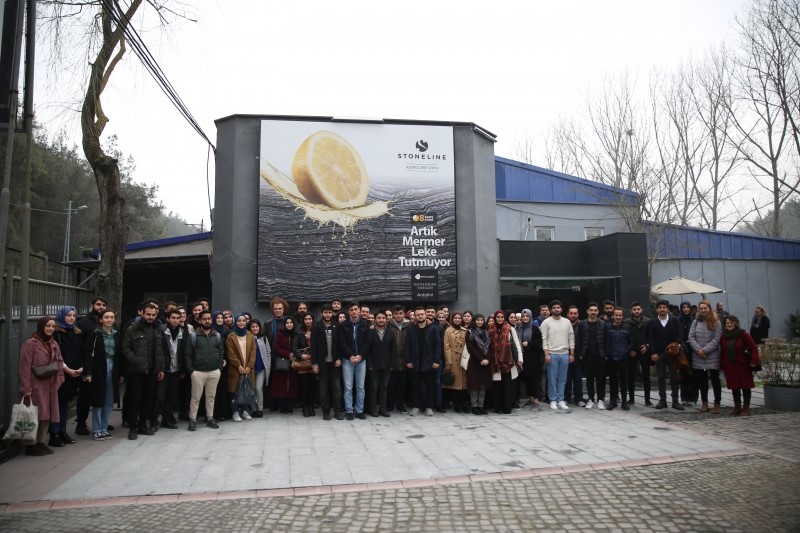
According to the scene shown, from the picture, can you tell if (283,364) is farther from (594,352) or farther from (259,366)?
(594,352)

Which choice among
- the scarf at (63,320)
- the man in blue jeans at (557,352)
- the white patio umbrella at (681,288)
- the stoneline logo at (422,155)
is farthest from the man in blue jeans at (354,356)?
the white patio umbrella at (681,288)

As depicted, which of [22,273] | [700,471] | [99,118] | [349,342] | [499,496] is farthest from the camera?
[99,118]

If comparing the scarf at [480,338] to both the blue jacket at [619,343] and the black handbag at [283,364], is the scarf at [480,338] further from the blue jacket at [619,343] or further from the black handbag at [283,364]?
the black handbag at [283,364]

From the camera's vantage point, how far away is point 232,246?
12648mm

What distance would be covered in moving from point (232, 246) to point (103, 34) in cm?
506

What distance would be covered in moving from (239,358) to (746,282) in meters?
19.0

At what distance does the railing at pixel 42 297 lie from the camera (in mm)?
8164

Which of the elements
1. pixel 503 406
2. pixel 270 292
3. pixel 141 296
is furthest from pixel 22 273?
pixel 141 296

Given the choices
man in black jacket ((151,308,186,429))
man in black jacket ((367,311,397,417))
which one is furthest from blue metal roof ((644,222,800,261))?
man in black jacket ((151,308,186,429))

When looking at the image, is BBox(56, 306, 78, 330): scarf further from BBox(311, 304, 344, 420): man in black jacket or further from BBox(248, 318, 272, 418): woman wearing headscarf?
BBox(311, 304, 344, 420): man in black jacket

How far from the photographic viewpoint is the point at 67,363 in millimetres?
7391

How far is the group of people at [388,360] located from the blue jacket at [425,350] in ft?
0.06

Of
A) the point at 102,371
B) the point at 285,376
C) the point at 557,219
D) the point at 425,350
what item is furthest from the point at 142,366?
the point at 557,219

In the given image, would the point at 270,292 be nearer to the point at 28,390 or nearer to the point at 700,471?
the point at 28,390
